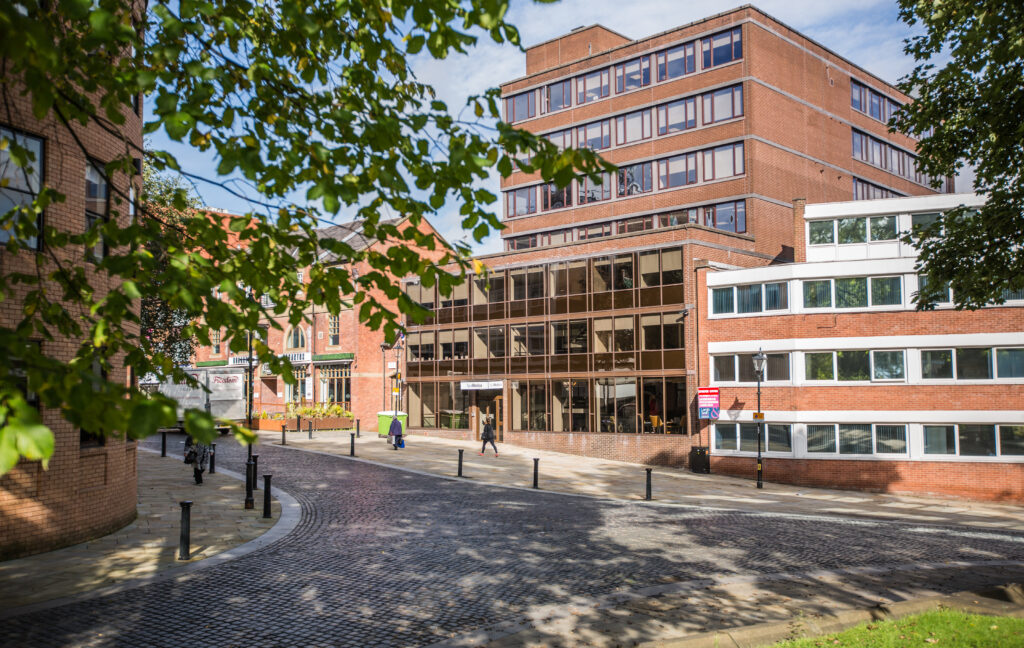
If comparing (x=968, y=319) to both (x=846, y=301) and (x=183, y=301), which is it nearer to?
(x=846, y=301)

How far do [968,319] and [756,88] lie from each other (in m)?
15.9

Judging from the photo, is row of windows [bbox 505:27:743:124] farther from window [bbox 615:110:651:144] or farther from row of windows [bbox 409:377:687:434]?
row of windows [bbox 409:377:687:434]

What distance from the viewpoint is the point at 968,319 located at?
27.0 metres

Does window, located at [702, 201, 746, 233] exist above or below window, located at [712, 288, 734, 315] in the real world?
above

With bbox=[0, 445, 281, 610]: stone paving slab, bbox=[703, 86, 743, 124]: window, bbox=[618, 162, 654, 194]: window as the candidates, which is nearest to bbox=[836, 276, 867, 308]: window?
bbox=[703, 86, 743, 124]: window

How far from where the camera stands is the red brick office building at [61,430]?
11.6m

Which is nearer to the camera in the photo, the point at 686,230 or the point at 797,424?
the point at 797,424

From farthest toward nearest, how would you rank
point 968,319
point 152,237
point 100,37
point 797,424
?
point 797,424 < point 968,319 < point 152,237 < point 100,37

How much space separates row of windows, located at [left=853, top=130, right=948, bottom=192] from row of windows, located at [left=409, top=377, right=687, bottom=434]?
2129 cm

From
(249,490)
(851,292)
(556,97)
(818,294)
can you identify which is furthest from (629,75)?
(249,490)

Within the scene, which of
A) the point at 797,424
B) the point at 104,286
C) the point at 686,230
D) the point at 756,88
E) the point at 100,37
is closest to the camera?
the point at 100,37

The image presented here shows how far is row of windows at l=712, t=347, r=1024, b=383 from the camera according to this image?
26703mm

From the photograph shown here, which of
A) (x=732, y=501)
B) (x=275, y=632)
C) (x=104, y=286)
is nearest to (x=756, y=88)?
(x=732, y=501)

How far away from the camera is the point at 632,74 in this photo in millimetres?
41719
